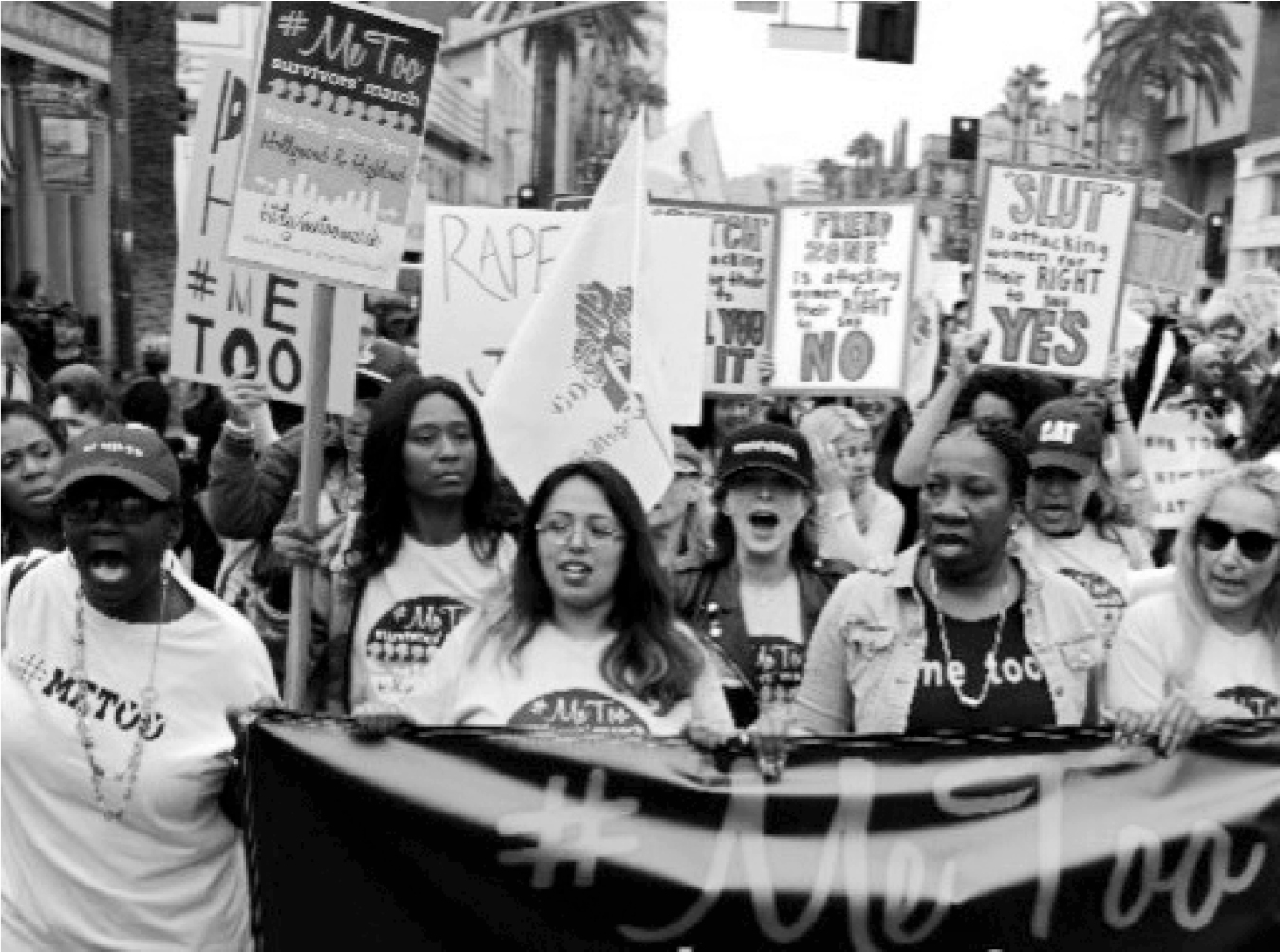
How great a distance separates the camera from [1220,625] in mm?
3479

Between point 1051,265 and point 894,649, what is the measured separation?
4.14 meters

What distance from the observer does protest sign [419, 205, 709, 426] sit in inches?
217

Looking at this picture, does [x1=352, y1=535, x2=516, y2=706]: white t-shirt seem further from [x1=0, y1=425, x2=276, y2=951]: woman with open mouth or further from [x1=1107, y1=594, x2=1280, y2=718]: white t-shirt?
[x1=1107, y1=594, x2=1280, y2=718]: white t-shirt

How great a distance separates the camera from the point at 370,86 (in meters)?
4.36

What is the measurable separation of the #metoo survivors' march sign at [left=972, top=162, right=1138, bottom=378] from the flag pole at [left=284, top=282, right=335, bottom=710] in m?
3.38

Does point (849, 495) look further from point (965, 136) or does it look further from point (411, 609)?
point (965, 136)

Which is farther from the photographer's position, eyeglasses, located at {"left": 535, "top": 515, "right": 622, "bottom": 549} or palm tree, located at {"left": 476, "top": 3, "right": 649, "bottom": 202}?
palm tree, located at {"left": 476, "top": 3, "right": 649, "bottom": 202}

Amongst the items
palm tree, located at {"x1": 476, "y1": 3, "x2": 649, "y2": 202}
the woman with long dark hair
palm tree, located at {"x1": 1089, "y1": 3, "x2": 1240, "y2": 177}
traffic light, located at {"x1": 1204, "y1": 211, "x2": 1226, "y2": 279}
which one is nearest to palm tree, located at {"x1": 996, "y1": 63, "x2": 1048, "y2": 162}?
palm tree, located at {"x1": 1089, "y1": 3, "x2": 1240, "y2": 177}

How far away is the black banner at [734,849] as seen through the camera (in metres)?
3.16

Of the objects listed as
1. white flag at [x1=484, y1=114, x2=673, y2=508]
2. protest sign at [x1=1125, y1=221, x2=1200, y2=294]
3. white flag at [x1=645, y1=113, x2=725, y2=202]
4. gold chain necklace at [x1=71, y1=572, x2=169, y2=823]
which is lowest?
gold chain necklace at [x1=71, y1=572, x2=169, y2=823]

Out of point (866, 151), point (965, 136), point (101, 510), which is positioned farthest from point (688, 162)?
point (866, 151)

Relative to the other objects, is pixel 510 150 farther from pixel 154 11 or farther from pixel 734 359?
pixel 734 359

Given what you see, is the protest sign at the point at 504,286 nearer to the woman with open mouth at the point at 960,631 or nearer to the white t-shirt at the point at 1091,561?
the white t-shirt at the point at 1091,561

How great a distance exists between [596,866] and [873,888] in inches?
19.5
